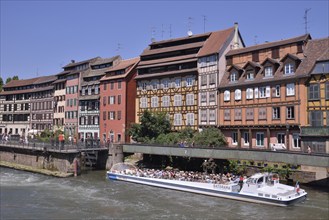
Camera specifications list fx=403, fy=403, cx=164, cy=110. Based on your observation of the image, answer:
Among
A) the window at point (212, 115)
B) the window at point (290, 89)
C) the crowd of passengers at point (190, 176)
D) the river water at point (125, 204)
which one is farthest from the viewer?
the window at point (212, 115)

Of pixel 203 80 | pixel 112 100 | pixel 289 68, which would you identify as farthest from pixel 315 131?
pixel 112 100

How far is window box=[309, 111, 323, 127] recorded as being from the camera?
131ft

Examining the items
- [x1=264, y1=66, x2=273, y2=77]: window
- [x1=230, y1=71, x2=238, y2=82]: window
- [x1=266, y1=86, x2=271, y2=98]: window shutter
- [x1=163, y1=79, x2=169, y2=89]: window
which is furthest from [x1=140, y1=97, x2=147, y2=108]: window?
[x1=266, y1=86, x2=271, y2=98]: window shutter

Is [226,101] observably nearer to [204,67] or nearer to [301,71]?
[204,67]

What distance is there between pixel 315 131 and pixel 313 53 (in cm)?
879

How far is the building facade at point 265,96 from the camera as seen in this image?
42281 mm

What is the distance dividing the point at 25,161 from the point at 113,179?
17.7m

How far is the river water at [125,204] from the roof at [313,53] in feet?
43.2

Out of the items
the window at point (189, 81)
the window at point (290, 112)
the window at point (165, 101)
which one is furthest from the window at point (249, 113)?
the window at point (165, 101)

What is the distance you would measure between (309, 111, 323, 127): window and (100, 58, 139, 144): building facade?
94.9 ft

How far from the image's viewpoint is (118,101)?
62656mm

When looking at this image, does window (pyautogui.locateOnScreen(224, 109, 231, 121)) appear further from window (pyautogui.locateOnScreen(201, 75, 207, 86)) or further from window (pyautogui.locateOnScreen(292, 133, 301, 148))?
window (pyautogui.locateOnScreen(292, 133, 301, 148))

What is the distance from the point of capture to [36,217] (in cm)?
2736

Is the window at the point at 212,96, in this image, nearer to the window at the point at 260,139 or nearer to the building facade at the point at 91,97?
the window at the point at 260,139
